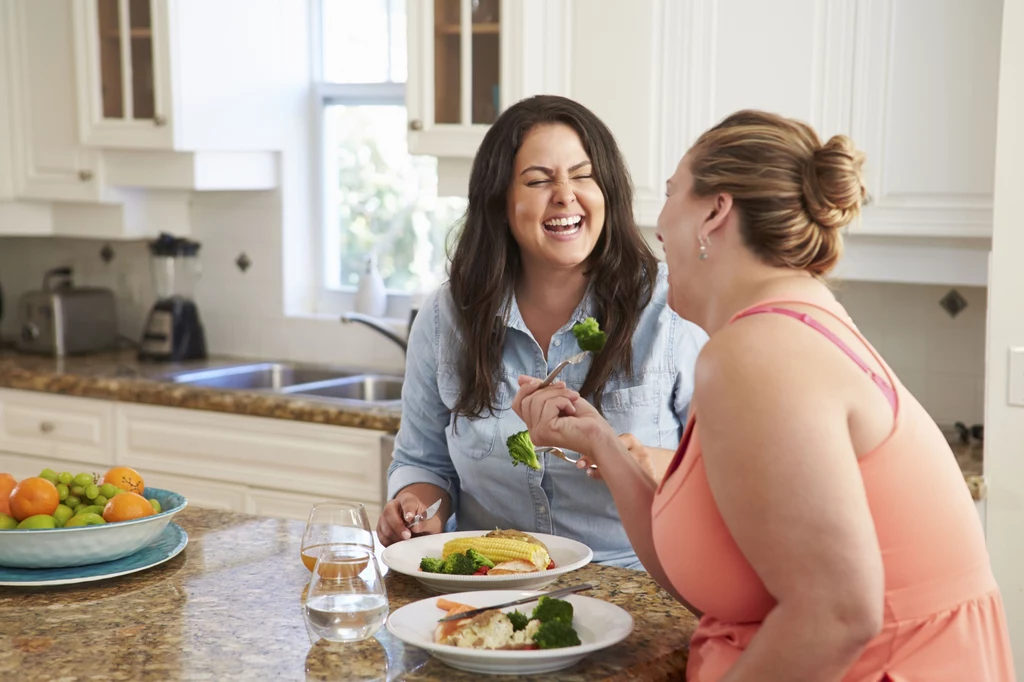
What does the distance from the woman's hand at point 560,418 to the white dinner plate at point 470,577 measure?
16cm

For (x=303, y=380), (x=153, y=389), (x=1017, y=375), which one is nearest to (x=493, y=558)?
(x=1017, y=375)

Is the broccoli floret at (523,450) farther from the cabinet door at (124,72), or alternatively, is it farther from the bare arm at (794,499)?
the cabinet door at (124,72)

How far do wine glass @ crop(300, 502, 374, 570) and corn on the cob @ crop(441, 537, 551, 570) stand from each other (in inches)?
7.2

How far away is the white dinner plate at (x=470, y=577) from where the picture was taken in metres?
1.54

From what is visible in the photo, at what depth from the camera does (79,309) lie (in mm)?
4121

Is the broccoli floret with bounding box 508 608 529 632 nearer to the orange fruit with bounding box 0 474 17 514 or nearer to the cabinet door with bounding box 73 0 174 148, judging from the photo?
the orange fruit with bounding box 0 474 17 514

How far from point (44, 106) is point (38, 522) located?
263 centimetres

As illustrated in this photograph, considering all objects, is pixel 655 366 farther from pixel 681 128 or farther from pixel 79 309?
pixel 79 309

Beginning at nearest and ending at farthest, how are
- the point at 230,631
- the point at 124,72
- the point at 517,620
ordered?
the point at 517,620 → the point at 230,631 → the point at 124,72

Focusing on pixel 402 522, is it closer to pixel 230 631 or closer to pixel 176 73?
pixel 230 631

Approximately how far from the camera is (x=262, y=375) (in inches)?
155

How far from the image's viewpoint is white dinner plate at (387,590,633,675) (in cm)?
129

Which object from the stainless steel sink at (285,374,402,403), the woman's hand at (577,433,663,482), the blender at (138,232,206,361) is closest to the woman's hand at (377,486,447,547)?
the woman's hand at (577,433,663,482)

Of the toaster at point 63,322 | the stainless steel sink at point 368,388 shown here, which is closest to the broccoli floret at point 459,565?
the stainless steel sink at point 368,388
